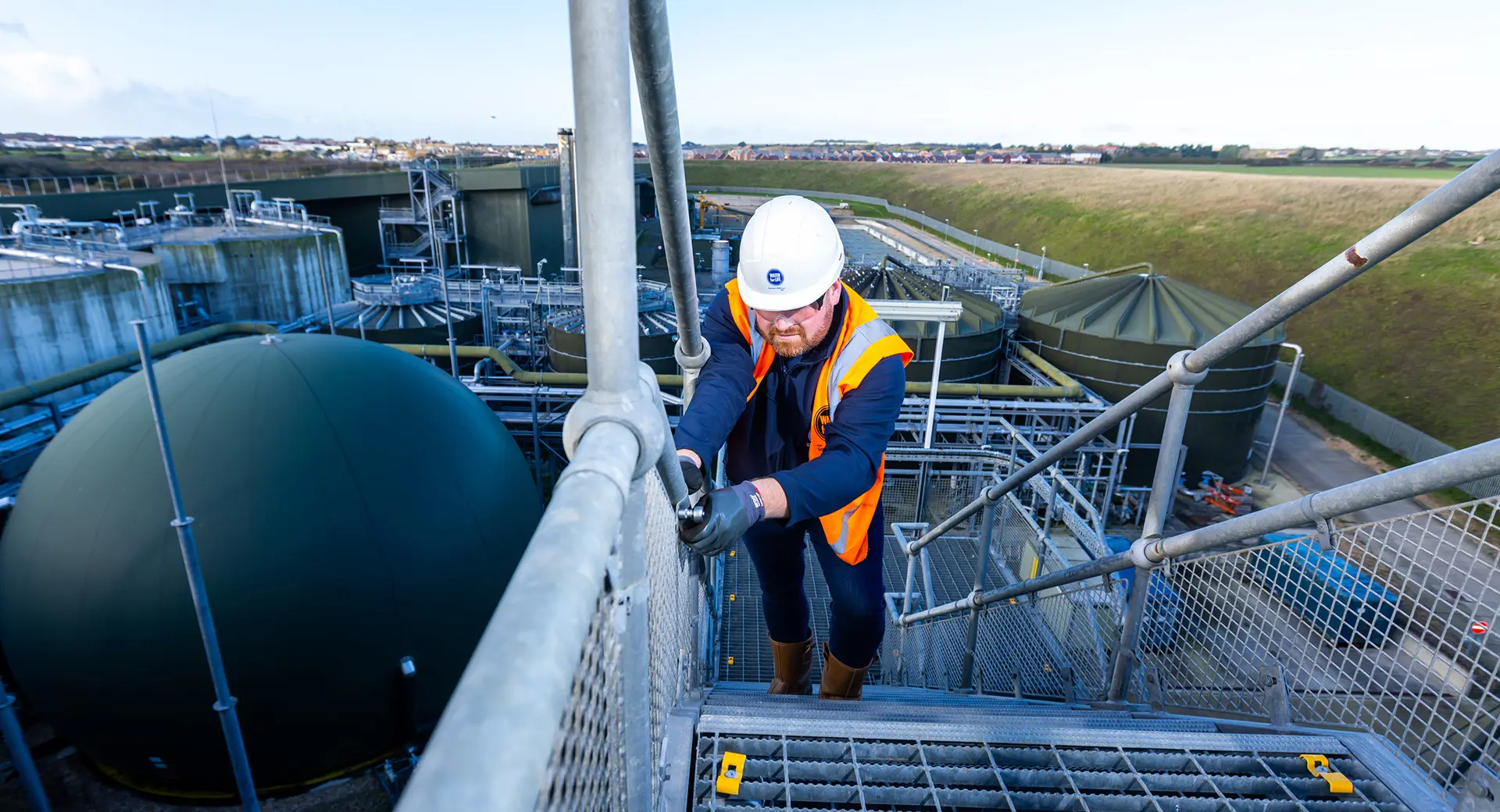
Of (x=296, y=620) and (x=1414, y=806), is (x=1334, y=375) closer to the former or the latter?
(x=1414, y=806)

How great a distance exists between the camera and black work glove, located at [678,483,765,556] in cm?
207

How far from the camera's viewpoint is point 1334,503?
7.51ft

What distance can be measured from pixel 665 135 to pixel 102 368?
14.4 m

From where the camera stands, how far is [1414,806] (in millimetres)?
2271

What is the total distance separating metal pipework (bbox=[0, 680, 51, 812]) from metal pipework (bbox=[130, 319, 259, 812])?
1075 mm

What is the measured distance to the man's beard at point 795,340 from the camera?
122 inches

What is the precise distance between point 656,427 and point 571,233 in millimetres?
27969

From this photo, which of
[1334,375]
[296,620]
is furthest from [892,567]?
[1334,375]

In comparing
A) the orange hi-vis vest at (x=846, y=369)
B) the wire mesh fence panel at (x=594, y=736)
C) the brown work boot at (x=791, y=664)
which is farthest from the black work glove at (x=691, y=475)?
the brown work boot at (x=791, y=664)

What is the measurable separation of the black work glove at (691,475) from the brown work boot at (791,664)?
2389mm

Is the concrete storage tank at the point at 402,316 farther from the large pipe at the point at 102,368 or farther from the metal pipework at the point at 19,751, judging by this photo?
the metal pipework at the point at 19,751

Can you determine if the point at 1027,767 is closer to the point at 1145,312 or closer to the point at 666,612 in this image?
the point at 666,612

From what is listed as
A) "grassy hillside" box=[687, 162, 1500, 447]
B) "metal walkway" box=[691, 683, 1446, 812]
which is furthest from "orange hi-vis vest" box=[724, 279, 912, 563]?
"grassy hillside" box=[687, 162, 1500, 447]

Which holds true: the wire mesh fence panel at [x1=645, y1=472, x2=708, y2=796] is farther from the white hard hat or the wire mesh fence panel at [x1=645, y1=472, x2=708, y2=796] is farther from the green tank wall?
the green tank wall
